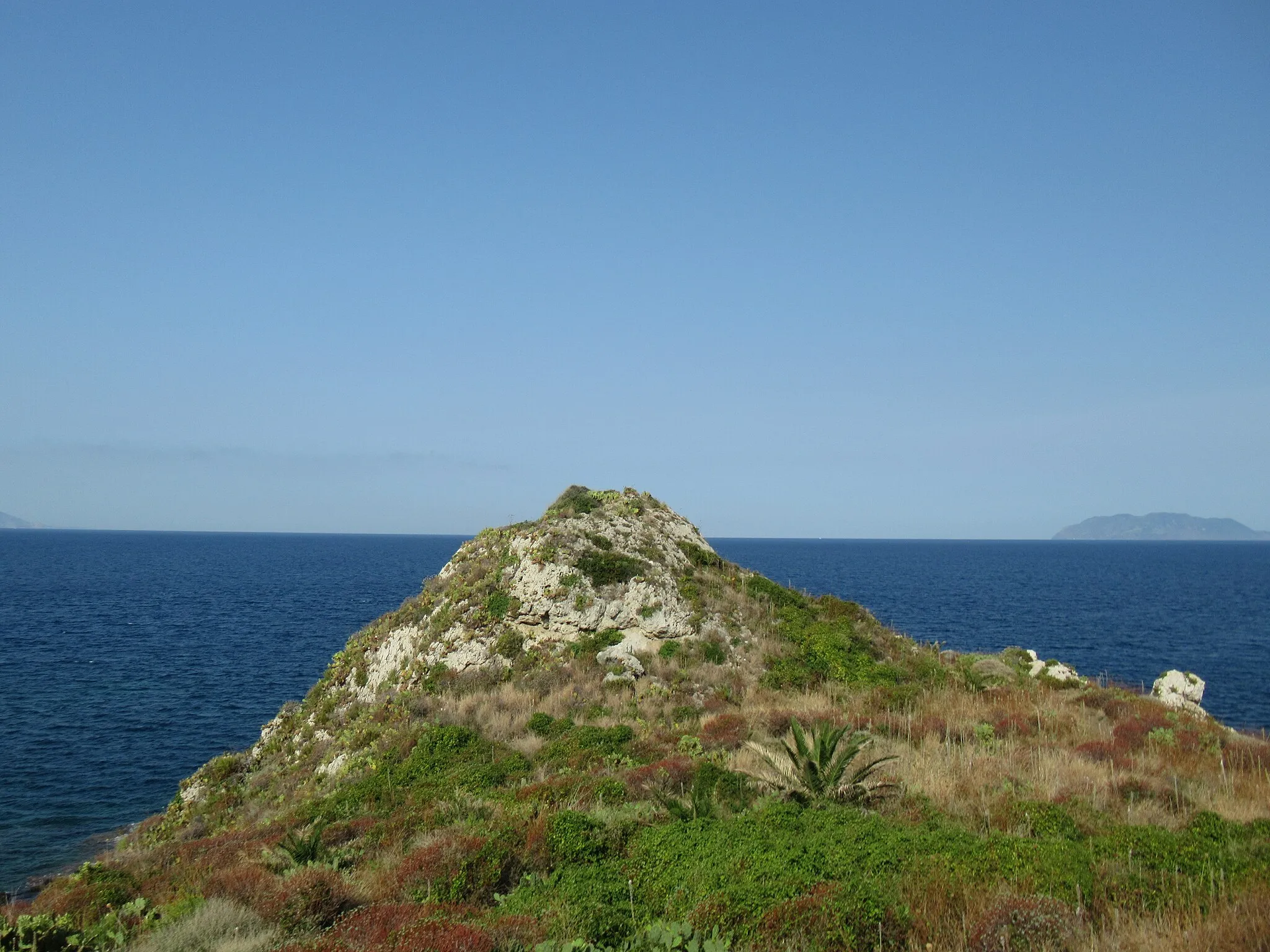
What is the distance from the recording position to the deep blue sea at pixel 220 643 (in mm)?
27516

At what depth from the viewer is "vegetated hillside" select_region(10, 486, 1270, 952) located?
718 centimetres

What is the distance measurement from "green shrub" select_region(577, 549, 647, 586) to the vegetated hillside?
17 centimetres

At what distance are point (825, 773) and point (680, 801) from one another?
7.23 ft

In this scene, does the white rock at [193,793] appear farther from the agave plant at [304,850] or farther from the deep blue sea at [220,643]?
the agave plant at [304,850]

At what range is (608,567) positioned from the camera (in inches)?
931

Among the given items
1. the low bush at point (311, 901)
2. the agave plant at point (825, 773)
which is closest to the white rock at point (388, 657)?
the low bush at point (311, 901)

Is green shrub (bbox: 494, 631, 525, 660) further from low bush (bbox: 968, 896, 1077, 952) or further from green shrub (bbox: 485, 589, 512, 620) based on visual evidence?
low bush (bbox: 968, 896, 1077, 952)

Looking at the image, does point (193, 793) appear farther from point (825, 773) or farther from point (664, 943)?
point (664, 943)

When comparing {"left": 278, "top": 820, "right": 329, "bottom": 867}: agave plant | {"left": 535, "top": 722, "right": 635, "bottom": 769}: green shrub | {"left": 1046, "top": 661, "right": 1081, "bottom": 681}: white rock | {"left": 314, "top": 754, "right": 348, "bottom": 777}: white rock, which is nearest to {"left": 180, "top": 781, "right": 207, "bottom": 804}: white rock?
{"left": 314, "top": 754, "right": 348, "bottom": 777}: white rock

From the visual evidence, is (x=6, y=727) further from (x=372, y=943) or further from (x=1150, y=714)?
(x=1150, y=714)

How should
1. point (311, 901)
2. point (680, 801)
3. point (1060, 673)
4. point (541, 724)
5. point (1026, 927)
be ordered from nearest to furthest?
1. point (1026, 927)
2. point (311, 901)
3. point (680, 801)
4. point (541, 724)
5. point (1060, 673)

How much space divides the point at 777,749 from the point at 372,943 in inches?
328

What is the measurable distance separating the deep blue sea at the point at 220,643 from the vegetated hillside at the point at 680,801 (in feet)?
31.5

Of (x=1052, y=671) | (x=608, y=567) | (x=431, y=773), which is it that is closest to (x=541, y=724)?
(x=431, y=773)
